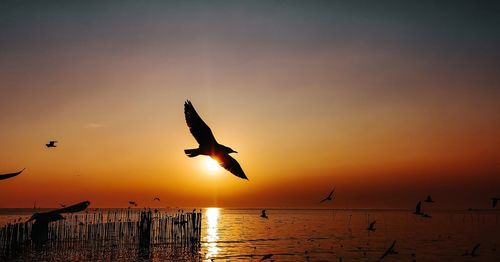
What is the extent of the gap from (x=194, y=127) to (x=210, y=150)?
83 centimetres

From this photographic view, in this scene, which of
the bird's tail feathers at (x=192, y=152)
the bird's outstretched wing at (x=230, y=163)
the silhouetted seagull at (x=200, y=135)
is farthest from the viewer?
the bird's outstretched wing at (x=230, y=163)

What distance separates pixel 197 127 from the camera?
12688 mm

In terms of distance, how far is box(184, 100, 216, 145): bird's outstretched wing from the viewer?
497 inches

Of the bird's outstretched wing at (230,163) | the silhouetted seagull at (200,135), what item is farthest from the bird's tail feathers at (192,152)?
the bird's outstretched wing at (230,163)

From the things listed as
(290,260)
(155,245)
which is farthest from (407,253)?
(155,245)

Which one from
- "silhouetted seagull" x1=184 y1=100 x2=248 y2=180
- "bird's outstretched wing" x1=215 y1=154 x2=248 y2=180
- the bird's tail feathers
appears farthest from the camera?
"bird's outstretched wing" x1=215 y1=154 x2=248 y2=180

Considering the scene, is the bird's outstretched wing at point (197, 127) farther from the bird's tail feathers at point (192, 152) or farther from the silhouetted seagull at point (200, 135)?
the bird's tail feathers at point (192, 152)

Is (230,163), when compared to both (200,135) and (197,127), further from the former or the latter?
(197,127)

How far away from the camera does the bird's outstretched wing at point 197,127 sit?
41.4 feet

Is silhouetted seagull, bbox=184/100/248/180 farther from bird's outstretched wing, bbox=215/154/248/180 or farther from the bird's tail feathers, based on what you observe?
bird's outstretched wing, bbox=215/154/248/180

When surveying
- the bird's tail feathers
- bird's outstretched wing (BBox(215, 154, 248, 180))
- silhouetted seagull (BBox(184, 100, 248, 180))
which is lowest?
bird's outstretched wing (BBox(215, 154, 248, 180))

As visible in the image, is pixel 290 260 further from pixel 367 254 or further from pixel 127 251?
pixel 127 251

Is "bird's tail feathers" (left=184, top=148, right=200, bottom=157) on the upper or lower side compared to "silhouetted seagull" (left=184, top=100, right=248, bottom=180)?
lower

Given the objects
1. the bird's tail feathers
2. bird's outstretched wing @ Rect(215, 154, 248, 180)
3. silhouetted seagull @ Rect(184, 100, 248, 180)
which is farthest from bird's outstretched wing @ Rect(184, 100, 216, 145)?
bird's outstretched wing @ Rect(215, 154, 248, 180)
